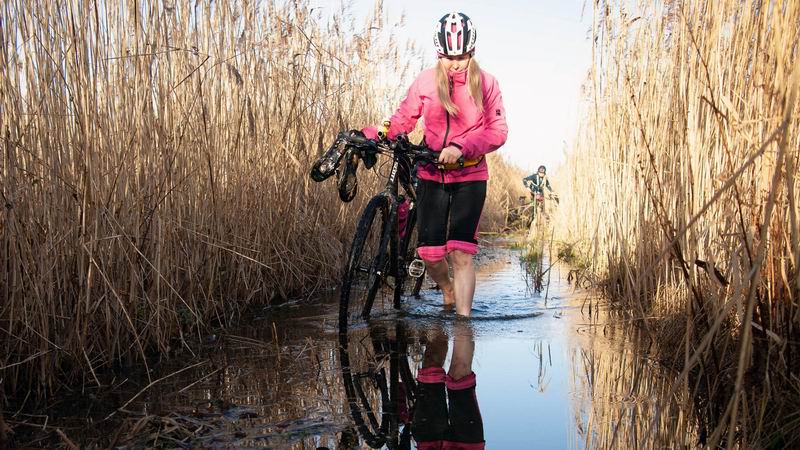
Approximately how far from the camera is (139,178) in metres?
4.17

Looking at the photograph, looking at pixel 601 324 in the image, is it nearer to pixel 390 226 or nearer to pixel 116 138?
pixel 390 226

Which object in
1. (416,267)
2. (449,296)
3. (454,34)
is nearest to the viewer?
(454,34)

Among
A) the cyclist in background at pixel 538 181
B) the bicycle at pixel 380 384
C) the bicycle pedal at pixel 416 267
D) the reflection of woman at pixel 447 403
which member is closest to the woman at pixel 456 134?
the bicycle pedal at pixel 416 267

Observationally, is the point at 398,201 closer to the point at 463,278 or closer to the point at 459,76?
the point at 463,278

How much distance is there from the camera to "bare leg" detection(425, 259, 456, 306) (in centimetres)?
577

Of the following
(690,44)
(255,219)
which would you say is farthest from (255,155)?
(690,44)

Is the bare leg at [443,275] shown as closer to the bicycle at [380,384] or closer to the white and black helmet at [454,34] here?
the bicycle at [380,384]

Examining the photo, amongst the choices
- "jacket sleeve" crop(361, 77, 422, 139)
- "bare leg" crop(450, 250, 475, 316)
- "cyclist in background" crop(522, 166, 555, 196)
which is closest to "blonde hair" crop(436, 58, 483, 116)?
"jacket sleeve" crop(361, 77, 422, 139)

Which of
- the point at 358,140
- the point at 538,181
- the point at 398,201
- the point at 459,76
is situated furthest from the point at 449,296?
the point at 538,181

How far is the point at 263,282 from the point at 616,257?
291 centimetres

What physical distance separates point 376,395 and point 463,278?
1.95m

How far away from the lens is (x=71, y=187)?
143 inches

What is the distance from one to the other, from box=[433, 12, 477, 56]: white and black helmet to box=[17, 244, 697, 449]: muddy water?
74.3 inches

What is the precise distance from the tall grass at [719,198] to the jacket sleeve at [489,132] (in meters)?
1.01
